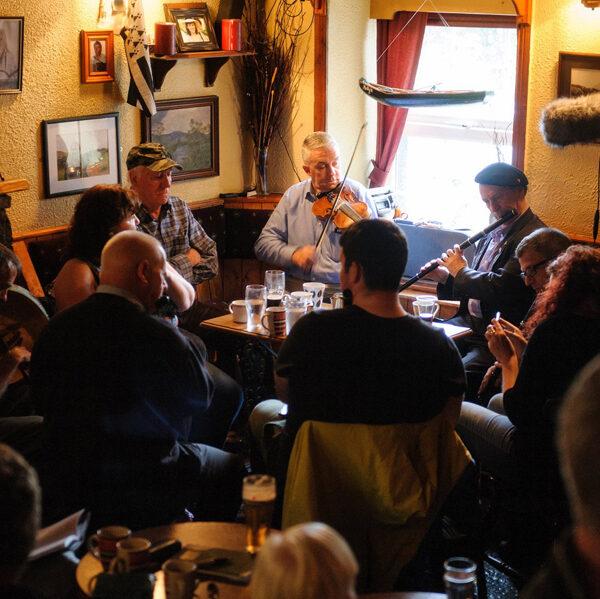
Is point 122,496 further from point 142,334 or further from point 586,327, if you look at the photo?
point 586,327

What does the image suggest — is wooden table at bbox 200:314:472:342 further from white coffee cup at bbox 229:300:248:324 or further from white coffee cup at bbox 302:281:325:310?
white coffee cup at bbox 302:281:325:310

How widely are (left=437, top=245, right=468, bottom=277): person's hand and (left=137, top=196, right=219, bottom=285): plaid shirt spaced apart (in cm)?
120

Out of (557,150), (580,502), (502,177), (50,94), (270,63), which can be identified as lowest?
(580,502)

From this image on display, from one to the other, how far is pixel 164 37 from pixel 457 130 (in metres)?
1.76

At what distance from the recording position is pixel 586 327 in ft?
8.98

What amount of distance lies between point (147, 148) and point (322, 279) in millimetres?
1076

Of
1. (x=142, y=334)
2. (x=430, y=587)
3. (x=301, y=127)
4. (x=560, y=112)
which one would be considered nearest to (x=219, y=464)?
(x=142, y=334)

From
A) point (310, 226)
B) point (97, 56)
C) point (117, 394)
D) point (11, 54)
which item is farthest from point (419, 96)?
point (117, 394)

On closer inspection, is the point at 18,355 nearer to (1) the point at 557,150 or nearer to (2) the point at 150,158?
(2) the point at 150,158

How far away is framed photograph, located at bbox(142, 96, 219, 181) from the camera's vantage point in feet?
16.2

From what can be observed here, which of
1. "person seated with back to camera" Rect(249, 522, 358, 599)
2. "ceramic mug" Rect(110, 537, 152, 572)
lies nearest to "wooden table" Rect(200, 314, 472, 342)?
"ceramic mug" Rect(110, 537, 152, 572)

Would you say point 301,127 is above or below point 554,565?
above

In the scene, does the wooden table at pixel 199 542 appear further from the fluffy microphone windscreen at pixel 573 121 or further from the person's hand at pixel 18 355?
the fluffy microphone windscreen at pixel 573 121

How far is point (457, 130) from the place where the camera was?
5219 millimetres
